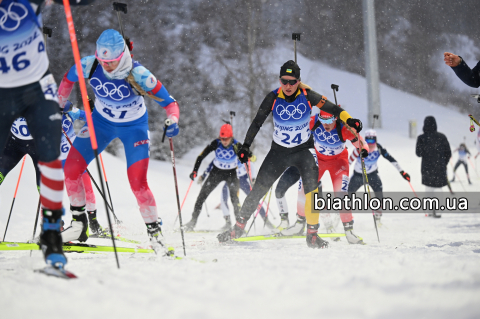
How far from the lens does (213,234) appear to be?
291 inches

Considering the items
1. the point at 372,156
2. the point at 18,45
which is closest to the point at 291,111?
the point at 18,45

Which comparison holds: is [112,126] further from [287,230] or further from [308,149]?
[287,230]

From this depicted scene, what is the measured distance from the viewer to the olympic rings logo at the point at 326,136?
20.9 feet

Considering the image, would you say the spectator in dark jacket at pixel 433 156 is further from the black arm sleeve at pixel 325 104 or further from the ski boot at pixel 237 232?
the ski boot at pixel 237 232

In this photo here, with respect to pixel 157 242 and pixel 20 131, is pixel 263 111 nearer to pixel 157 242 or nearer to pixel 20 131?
pixel 157 242

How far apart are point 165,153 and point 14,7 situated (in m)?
16.3

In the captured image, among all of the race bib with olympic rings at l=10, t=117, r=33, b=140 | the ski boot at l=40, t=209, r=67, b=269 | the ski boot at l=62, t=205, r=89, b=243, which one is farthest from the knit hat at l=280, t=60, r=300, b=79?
the ski boot at l=40, t=209, r=67, b=269

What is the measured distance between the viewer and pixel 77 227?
14.0ft

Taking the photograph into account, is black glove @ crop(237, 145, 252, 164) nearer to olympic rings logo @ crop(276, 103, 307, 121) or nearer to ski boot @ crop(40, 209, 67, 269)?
olympic rings logo @ crop(276, 103, 307, 121)

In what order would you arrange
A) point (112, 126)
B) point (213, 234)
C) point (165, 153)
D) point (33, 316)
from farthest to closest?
1. point (165, 153)
2. point (213, 234)
3. point (112, 126)
4. point (33, 316)

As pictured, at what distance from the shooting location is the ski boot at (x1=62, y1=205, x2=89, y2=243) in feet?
13.8

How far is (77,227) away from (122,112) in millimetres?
1234

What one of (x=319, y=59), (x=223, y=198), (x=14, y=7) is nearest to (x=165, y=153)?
(x=223, y=198)

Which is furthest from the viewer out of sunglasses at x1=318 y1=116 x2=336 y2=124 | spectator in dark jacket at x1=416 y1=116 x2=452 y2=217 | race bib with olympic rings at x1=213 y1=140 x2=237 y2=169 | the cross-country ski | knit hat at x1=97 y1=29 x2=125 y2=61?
spectator in dark jacket at x1=416 y1=116 x2=452 y2=217
